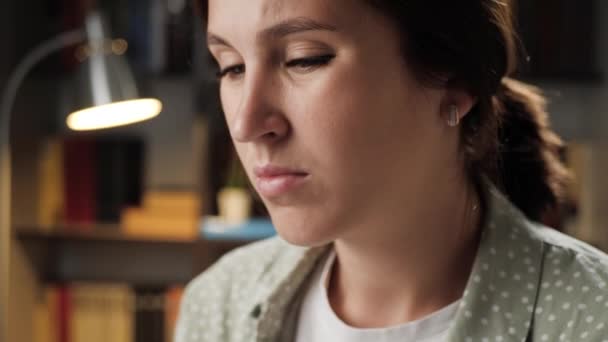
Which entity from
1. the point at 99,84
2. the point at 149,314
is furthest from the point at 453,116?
the point at 149,314

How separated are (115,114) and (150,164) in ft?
2.39

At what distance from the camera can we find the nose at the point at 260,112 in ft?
2.82

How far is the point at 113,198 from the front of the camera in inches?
112

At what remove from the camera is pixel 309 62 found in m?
0.86

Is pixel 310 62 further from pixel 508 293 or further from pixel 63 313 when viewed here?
pixel 63 313

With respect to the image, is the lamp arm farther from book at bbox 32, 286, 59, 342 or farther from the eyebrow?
the eyebrow

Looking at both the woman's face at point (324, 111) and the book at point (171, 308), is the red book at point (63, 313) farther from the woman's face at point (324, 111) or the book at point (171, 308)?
the woman's face at point (324, 111)

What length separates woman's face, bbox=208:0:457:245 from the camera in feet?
2.79

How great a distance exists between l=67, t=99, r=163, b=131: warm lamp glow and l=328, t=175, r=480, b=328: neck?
1344 mm

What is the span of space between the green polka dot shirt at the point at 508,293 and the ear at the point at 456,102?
5.2 inches

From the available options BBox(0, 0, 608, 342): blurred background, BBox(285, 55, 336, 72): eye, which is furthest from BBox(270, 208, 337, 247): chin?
BBox(0, 0, 608, 342): blurred background

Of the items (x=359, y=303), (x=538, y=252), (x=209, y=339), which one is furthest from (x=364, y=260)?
(x=209, y=339)

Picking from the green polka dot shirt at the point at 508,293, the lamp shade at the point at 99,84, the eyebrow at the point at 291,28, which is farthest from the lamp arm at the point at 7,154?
the eyebrow at the point at 291,28

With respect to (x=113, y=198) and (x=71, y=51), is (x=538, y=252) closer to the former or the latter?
(x=113, y=198)
